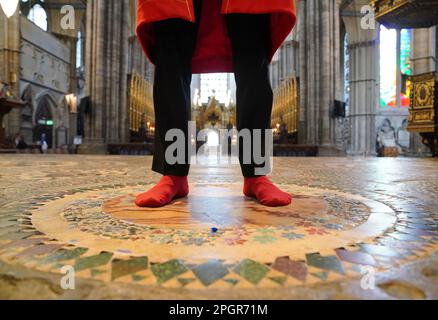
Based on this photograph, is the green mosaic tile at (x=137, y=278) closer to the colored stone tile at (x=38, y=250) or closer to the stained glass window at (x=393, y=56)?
the colored stone tile at (x=38, y=250)

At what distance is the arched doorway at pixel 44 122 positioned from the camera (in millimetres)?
18766

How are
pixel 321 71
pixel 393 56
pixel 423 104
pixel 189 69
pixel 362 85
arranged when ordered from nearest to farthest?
pixel 189 69 < pixel 423 104 < pixel 321 71 < pixel 362 85 < pixel 393 56

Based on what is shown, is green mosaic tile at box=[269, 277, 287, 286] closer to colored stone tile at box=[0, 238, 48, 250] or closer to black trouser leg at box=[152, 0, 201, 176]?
colored stone tile at box=[0, 238, 48, 250]

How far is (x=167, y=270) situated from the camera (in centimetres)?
55

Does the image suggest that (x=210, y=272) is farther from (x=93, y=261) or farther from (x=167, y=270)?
(x=93, y=261)

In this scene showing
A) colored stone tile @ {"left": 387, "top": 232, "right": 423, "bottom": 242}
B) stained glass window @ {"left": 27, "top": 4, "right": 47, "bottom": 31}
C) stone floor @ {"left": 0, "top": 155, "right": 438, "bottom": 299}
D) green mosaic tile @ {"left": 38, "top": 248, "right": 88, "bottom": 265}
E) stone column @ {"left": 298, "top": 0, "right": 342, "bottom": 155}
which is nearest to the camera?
stone floor @ {"left": 0, "top": 155, "right": 438, "bottom": 299}

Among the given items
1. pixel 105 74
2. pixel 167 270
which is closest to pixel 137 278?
pixel 167 270

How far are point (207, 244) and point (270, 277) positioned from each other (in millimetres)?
206

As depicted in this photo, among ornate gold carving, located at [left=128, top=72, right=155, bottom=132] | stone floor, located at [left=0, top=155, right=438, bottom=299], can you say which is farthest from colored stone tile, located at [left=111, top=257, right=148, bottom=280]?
ornate gold carving, located at [left=128, top=72, right=155, bottom=132]

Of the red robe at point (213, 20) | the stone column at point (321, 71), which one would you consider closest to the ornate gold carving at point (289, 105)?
the stone column at point (321, 71)

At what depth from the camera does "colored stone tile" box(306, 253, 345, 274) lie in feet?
1.85

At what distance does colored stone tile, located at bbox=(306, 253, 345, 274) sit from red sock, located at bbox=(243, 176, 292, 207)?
1.81 feet

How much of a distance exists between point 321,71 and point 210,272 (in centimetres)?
1125

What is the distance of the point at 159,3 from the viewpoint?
1.22 metres
